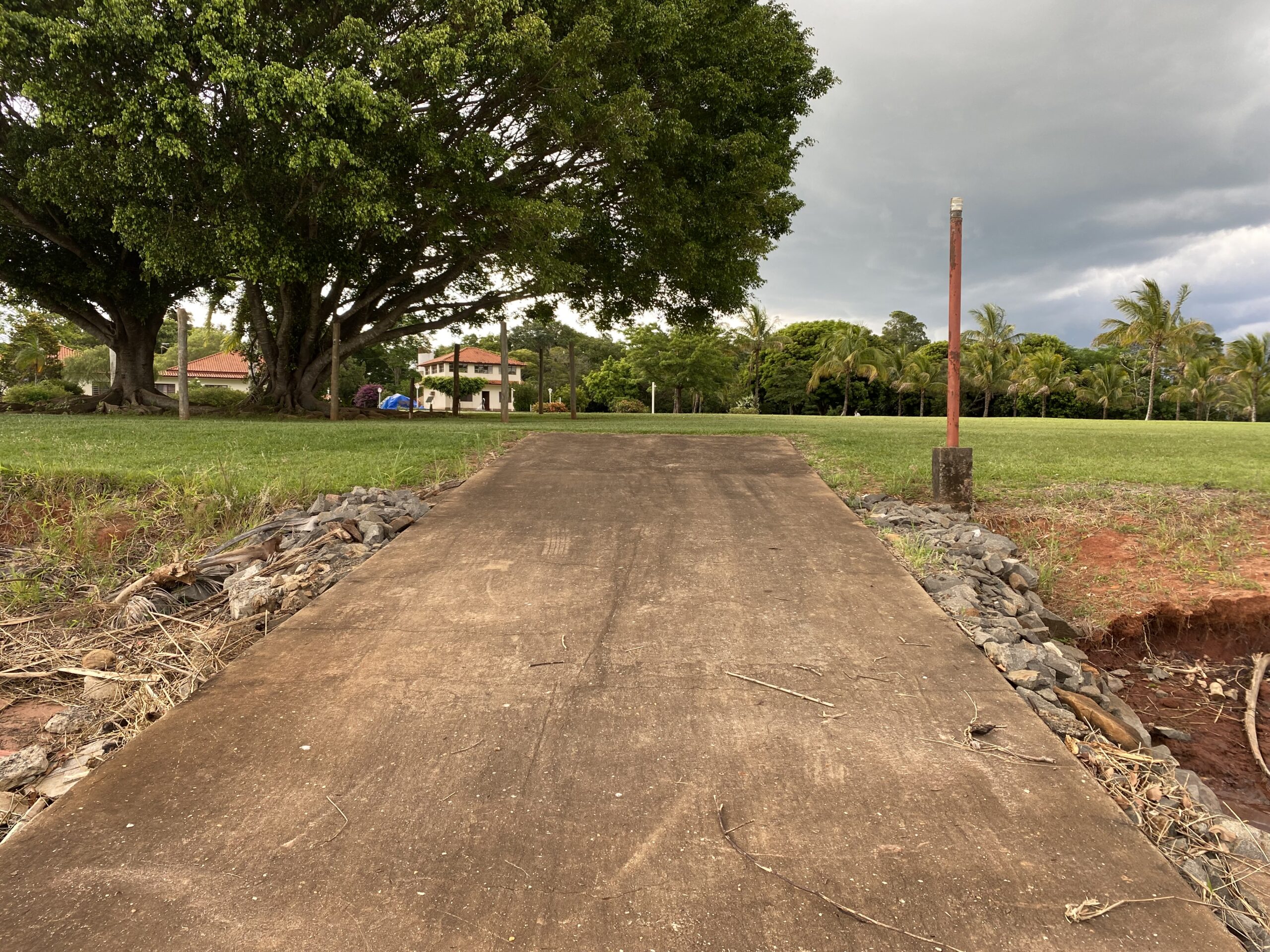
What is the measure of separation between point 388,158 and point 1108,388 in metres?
54.4

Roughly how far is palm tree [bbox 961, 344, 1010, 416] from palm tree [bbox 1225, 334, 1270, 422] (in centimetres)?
1312

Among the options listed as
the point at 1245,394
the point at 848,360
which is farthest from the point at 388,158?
the point at 1245,394

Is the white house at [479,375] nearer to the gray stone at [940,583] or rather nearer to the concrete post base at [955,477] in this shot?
the concrete post base at [955,477]

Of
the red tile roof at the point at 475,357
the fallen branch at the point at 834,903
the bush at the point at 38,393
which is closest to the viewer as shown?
the fallen branch at the point at 834,903

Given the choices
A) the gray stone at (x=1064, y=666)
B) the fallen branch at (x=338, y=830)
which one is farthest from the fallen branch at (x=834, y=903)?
the gray stone at (x=1064, y=666)

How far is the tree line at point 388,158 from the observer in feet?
35.0

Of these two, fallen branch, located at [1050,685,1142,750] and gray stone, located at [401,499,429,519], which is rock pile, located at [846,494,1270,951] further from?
gray stone, located at [401,499,429,519]

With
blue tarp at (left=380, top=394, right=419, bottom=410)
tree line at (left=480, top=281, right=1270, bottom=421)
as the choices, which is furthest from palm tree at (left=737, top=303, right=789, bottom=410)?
blue tarp at (left=380, top=394, right=419, bottom=410)

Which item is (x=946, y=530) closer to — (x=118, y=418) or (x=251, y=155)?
(x=251, y=155)

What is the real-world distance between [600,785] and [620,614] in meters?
→ 1.45

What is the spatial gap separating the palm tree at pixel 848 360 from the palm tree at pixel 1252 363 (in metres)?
21.8

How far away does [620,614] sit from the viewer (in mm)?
3916

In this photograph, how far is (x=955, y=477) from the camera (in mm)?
6801

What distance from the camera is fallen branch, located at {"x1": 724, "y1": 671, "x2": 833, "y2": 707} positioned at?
9.97 feet
